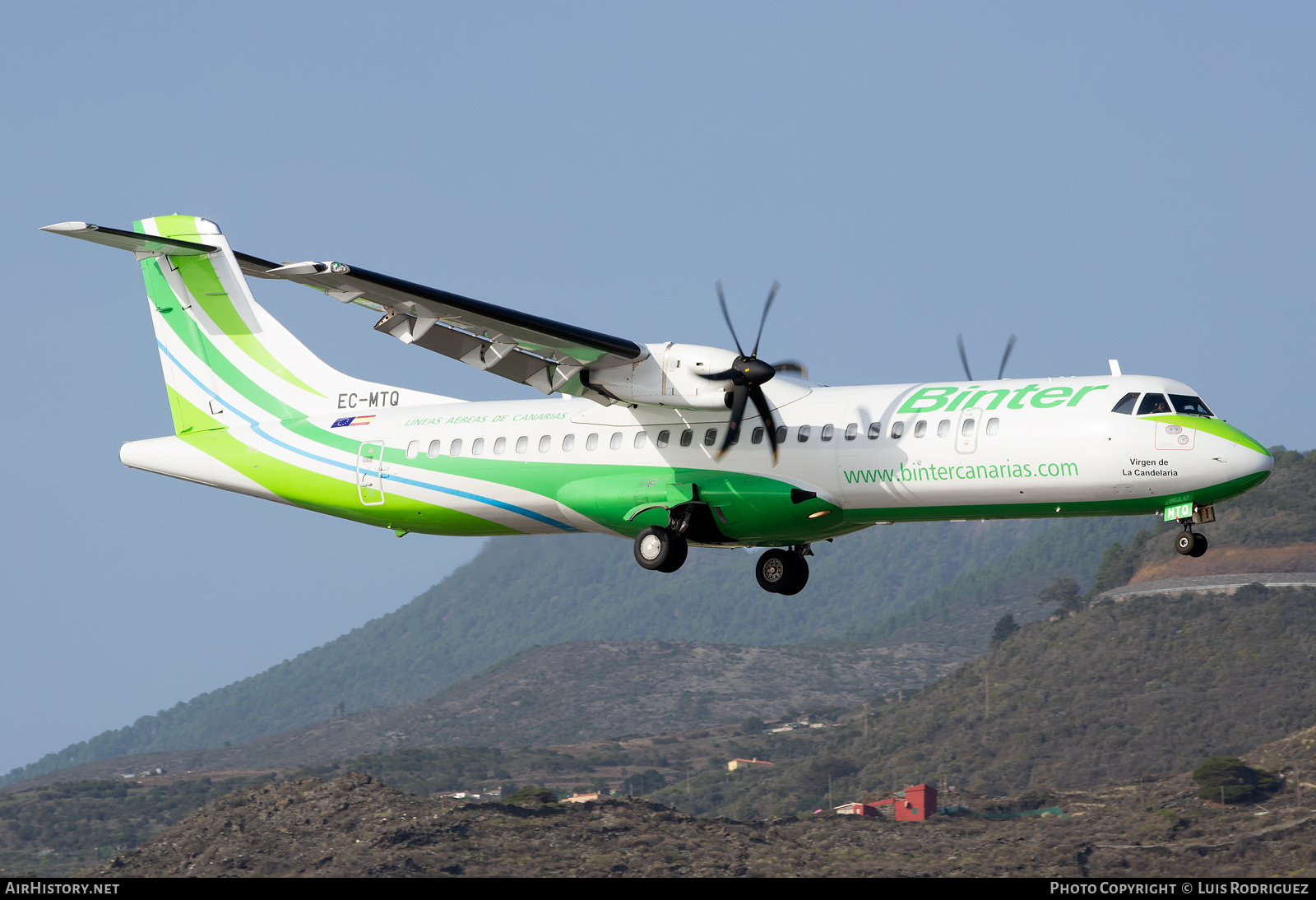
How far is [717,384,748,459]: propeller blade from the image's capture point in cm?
2550

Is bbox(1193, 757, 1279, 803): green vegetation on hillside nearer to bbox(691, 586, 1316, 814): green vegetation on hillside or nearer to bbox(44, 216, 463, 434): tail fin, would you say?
bbox(691, 586, 1316, 814): green vegetation on hillside

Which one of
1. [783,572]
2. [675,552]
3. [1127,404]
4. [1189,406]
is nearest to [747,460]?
[675,552]

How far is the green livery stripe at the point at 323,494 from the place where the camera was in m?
29.5

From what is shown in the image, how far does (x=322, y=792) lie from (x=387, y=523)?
94284 mm

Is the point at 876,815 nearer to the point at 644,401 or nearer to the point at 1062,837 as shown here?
the point at 1062,837

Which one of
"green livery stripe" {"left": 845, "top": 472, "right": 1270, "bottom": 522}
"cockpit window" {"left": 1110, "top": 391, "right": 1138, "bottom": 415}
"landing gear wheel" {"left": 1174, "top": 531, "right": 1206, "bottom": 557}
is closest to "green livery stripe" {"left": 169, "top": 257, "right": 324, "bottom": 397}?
"green livery stripe" {"left": 845, "top": 472, "right": 1270, "bottom": 522}

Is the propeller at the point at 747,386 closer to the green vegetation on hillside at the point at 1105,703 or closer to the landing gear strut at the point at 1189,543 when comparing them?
the landing gear strut at the point at 1189,543

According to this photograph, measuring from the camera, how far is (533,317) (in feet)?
80.9

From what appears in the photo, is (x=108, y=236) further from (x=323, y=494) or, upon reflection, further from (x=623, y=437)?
(x=623, y=437)

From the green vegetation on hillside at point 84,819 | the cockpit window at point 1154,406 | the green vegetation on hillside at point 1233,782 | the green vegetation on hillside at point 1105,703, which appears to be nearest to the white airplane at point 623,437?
the cockpit window at point 1154,406

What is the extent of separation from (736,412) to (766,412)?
0.59m

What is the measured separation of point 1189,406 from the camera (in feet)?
79.6

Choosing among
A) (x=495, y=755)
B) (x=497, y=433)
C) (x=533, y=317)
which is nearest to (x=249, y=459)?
(x=497, y=433)

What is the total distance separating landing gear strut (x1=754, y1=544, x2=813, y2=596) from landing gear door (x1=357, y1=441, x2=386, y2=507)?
7.55 meters
